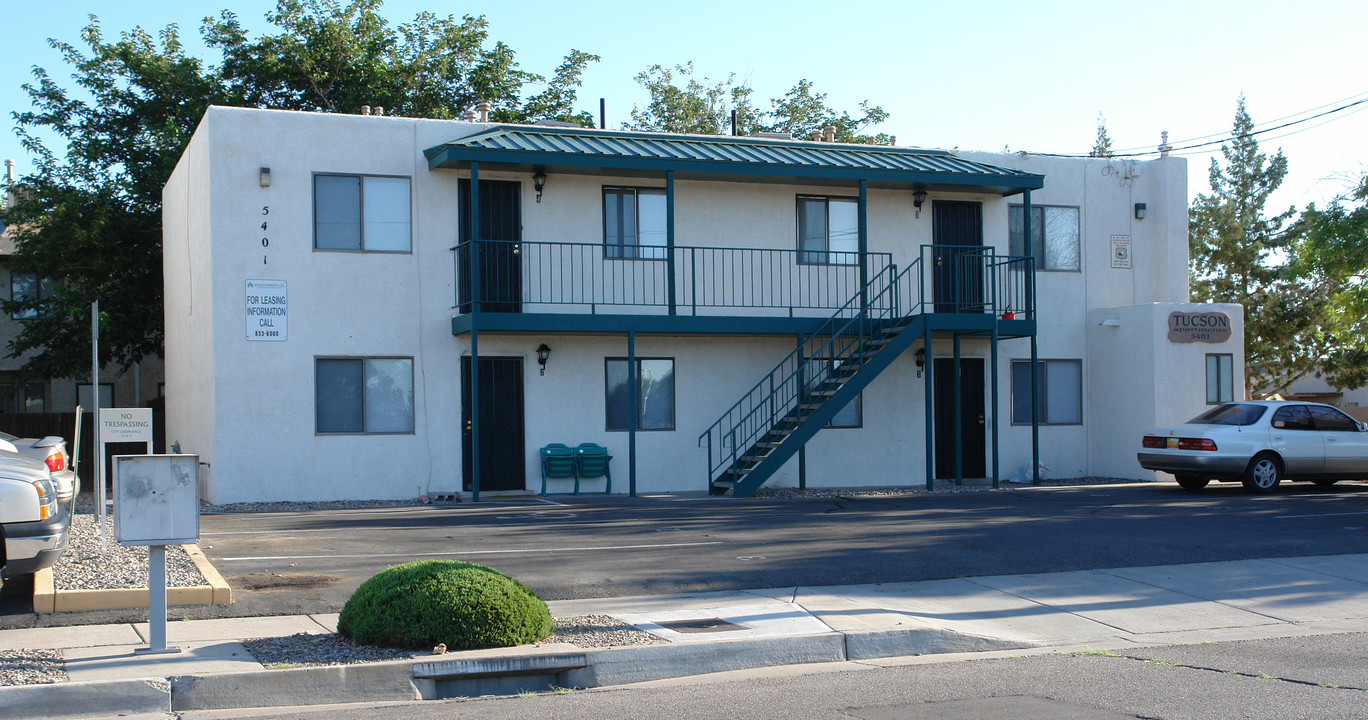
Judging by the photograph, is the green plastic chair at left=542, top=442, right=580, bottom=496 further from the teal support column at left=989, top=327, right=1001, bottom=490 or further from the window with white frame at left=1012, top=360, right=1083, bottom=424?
the window with white frame at left=1012, top=360, right=1083, bottom=424

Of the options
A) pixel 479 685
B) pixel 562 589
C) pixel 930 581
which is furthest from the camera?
pixel 930 581

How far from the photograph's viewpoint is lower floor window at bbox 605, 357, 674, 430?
65.4ft

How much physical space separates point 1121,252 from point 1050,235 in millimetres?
1604

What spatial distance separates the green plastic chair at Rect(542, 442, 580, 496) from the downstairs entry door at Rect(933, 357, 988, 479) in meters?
7.07

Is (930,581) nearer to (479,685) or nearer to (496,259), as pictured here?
(479,685)

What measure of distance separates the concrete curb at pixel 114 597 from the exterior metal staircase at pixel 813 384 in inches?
395

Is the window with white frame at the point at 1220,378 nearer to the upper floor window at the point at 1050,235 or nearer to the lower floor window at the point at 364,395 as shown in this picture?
the upper floor window at the point at 1050,235

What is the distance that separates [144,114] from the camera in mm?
26891

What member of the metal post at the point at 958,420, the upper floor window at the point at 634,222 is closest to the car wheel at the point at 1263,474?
the metal post at the point at 958,420

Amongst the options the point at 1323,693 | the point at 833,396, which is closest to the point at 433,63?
the point at 833,396

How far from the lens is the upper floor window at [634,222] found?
2009 centimetres

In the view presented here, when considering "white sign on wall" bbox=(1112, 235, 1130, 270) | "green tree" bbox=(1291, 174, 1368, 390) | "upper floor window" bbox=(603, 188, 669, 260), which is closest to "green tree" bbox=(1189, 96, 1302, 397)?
"green tree" bbox=(1291, 174, 1368, 390)

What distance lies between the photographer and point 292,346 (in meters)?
18.2

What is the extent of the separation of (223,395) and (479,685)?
1192 cm
